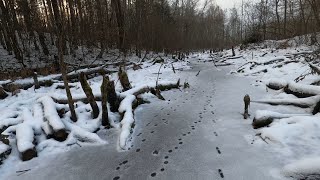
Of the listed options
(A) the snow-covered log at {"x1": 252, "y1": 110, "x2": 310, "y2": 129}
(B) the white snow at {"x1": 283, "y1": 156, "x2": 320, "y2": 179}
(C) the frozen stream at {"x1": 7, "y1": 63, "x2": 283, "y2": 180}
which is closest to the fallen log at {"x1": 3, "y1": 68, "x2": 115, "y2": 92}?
(C) the frozen stream at {"x1": 7, "y1": 63, "x2": 283, "y2": 180}

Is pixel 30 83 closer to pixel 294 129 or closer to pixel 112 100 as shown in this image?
pixel 112 100

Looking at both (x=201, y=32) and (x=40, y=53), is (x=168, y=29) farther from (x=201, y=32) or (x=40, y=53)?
(x=201, y=32)

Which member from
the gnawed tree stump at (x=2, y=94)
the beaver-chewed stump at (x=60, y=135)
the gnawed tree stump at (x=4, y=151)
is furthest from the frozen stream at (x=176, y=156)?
the gnawed tree stump at (x=2, y=94)

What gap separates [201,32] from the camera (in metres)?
57.5

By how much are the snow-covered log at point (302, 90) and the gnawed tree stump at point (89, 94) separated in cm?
519

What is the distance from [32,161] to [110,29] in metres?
17.3

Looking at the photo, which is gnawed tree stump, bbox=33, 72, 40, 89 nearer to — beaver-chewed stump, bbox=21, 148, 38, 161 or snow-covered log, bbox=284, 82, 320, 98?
beaver-chewed stump, bbox=21, 148, 38, 161

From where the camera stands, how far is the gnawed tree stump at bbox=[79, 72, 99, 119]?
20.1 feet

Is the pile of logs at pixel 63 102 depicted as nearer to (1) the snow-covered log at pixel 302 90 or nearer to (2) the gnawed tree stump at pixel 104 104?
(2) the gnawed tree stump at pixel 104 104

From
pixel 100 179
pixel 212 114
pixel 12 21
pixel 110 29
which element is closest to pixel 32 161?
pixel 100 179

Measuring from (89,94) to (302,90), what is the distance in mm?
5321

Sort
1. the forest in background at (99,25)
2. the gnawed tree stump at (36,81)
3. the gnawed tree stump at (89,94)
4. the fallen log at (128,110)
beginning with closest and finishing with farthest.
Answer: the fallen log at (128,110), the gnawed tree stump at (89,94), the gnawed tree stump at (36,81), the forest in background at (99,25)

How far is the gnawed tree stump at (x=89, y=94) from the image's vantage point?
612 cm

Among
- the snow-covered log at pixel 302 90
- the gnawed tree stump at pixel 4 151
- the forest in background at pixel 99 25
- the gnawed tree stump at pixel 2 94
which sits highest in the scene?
the forest in background at pixel 99 25
